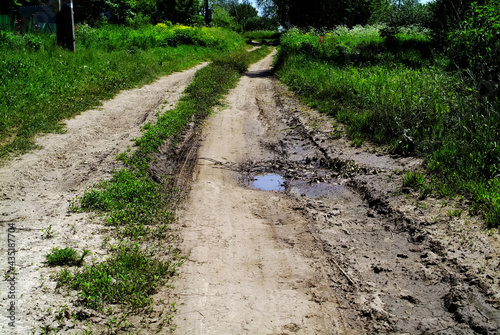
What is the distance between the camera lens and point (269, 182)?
22.3 ft

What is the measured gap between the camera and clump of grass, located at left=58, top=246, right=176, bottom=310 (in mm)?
3492

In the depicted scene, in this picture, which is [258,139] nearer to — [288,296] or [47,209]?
[47,209]

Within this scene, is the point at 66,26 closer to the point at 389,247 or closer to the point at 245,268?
the point at 245,268

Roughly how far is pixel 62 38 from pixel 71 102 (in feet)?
18.0

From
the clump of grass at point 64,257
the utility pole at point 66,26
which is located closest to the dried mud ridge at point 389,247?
the clump of grass at point 64,257

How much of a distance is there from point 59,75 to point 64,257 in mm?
8224

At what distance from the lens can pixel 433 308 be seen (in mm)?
3600

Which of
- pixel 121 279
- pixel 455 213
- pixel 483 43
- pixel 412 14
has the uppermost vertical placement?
pixel 412 14

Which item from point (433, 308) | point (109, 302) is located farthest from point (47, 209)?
point (433, 308)

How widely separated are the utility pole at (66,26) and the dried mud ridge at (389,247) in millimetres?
9146

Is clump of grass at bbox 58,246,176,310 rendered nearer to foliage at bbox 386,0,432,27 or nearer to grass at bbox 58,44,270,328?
grass at bbox 58,44,270,328

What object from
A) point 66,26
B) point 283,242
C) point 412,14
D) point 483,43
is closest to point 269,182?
point 283,242

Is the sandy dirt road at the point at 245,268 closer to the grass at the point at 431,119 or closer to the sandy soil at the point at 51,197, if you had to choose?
the sandy soil at the point at 51,197

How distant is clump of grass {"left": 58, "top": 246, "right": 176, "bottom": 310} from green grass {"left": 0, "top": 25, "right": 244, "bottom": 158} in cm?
382
